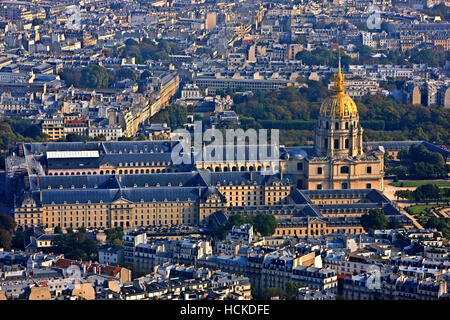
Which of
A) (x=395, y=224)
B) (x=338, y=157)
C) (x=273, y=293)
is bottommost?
(x=273, y=293)

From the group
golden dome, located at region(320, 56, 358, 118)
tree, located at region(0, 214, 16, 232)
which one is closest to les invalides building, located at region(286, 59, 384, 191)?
golden dome, located at region(320, 56, 358, 118)

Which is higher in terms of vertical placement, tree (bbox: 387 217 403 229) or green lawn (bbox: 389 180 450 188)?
green lawn (bbox: 389 180 450 188)

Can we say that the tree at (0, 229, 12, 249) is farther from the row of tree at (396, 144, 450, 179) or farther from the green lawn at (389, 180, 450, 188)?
the row of tree at (396, 144, 450, 179)

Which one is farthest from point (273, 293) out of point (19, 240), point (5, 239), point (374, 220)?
point (19, 240)

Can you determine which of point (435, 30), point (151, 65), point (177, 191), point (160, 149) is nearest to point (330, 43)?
point (435, 30)

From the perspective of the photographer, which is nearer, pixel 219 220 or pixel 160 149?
pixel 219 220

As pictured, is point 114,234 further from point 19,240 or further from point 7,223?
point 7,223
